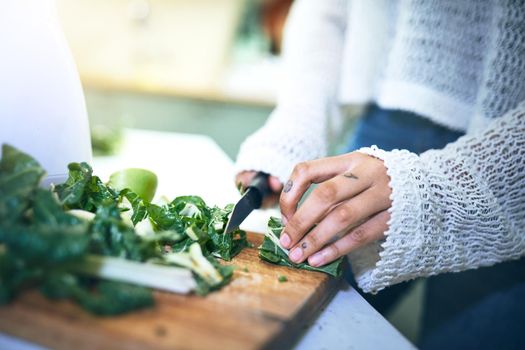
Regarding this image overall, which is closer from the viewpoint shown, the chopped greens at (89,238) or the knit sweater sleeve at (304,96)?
the chopped greens at (89,238)

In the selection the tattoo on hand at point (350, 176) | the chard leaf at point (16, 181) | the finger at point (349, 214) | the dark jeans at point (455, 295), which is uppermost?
the tattoo on hand at point (350, 176)

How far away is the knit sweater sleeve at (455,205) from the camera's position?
709 millimetres

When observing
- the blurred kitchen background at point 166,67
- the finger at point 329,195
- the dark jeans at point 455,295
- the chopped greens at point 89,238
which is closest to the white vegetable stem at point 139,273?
the chopped greens at point 89,238

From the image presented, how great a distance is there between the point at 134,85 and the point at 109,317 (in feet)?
10.5

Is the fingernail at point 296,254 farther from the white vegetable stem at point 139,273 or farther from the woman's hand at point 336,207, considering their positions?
the white vegetable stem at point 139,273

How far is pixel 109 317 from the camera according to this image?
517 millimetres

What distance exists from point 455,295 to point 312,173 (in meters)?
0.72

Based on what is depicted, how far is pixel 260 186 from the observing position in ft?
3.06

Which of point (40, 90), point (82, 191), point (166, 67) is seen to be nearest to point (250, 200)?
point (82, 191)

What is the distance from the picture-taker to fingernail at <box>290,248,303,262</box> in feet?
2.41

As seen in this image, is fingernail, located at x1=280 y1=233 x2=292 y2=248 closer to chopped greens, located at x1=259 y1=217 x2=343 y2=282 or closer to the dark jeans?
chopped greens, located at x1=259 y1=217 x2=343 y2=282

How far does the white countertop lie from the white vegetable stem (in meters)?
0.11

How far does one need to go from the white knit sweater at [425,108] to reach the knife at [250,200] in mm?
41

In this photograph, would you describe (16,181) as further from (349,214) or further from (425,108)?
(425,108)
